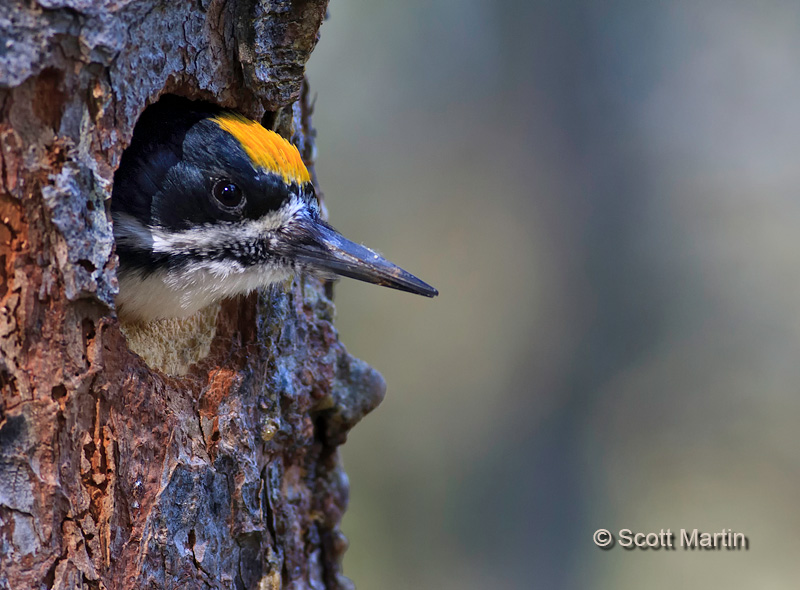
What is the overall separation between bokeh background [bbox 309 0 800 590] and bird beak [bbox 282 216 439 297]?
3.32 meters

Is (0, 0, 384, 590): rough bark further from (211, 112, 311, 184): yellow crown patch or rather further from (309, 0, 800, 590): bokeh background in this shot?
(309, 0, 800, 590): bokeh background

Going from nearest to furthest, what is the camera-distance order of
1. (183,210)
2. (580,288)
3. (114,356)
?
(114,356), (183,210), (580,288)

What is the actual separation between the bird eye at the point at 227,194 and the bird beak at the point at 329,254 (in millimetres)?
172

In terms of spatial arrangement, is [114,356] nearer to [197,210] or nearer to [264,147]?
[197,210]

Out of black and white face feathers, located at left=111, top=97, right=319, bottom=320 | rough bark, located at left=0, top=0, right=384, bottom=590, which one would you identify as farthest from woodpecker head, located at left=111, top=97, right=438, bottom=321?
rough bark, located at left=0, top=0, right=384, bottom=590

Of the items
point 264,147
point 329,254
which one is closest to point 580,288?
point 329,254

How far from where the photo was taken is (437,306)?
5.78 metres

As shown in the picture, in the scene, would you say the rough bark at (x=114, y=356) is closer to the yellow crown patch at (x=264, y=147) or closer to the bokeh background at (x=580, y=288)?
the yellow crown patch at (x=264, y=147)

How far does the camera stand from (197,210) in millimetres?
2057

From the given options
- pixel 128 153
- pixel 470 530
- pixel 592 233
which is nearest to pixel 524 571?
pixel 470 530

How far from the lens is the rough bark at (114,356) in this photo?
5.21 ft

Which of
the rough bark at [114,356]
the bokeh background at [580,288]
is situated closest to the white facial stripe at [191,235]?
the rough bark at [114,356]

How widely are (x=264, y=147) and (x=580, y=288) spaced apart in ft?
11.7

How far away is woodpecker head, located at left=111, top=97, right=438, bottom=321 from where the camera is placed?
204 cm
